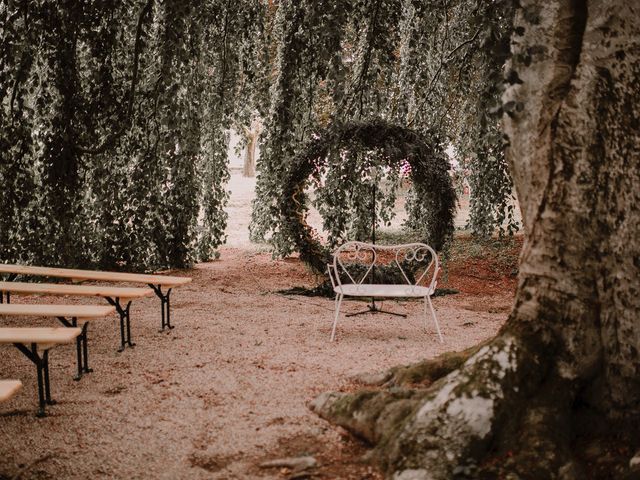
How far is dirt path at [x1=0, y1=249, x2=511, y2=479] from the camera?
9.25 feet

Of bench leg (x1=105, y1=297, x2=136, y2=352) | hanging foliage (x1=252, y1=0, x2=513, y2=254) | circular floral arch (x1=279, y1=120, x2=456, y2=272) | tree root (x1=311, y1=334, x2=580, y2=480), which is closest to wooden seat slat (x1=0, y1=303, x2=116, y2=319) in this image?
bench leg (x1=105, y1=297, x2=136, y2=352)

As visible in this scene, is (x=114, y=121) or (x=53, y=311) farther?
(x=114, y=121)

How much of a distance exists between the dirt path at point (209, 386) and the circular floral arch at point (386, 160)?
2.58ft

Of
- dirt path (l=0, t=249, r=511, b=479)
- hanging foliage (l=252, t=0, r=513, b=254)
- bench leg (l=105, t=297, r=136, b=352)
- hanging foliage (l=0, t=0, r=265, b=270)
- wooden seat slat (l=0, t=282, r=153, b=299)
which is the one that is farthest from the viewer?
hanging foliage (l=252, t=0, r=513, b=254)

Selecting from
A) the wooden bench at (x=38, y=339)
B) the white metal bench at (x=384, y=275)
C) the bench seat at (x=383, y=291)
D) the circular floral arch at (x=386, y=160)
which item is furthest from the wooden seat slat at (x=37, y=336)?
the circular floral arch at (x=386, y=160)

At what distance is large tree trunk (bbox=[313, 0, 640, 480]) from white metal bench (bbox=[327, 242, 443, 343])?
7.73ft

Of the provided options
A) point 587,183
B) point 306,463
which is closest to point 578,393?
point 587,183

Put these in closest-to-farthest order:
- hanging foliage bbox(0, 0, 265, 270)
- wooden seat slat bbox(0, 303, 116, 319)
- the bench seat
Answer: wooden seat slat bbox(0, 303, 116, 319) < the bench seat < hanging foliage bbox(0, 0, 265, 270)

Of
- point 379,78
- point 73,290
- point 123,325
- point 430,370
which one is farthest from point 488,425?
point 379,78

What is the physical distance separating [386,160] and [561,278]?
4.91 metres

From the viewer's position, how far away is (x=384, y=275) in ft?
24.0

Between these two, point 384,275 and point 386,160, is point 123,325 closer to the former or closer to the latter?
point 384,275

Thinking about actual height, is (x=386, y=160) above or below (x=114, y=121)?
below

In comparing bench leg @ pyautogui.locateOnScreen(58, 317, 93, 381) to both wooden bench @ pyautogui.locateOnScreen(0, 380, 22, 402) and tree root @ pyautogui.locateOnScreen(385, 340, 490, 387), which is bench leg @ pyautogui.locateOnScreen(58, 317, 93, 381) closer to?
wooden bench @ pyautogui.locateOnScreen(0, 380, 22, 402)
